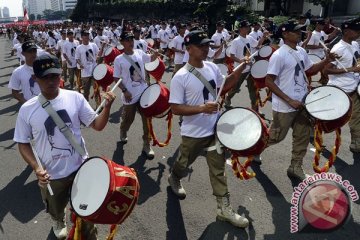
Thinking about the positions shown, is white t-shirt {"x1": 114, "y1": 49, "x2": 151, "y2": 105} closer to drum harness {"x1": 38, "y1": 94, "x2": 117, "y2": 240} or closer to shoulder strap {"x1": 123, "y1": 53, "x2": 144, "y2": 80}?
shoulder strap {"x1": 123, "y1": 53, "x2": 144, "y2": 80}

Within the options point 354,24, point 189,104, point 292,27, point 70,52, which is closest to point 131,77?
point 189,104

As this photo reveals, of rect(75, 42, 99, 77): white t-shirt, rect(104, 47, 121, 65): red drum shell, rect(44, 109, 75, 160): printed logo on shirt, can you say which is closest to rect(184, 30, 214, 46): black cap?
rect(44, 109, 75, 160): printed logo on shirt

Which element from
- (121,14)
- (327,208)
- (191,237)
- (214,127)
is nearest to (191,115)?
(214,127)

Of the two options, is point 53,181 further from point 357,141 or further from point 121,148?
point 357,141

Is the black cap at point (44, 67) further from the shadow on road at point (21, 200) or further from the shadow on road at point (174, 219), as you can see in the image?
the shadow on road at point (21, 200)

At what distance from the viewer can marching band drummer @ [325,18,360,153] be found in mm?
5609

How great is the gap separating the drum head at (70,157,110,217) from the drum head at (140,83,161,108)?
2558mm

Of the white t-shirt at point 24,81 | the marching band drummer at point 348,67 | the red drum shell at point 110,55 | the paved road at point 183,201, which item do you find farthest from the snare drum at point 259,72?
the red drum shell at point 110,55

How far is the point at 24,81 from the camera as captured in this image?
5867 millimetres

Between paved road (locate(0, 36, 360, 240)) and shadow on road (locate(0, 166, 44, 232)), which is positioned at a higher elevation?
paved road (locate(0, 36, 360, 240))

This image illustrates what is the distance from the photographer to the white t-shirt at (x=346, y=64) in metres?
5.74

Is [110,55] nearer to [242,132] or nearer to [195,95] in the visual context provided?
[195,95]

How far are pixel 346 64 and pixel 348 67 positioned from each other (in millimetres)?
59

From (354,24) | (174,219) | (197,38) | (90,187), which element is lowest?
(174,219)
